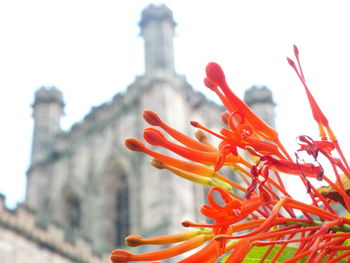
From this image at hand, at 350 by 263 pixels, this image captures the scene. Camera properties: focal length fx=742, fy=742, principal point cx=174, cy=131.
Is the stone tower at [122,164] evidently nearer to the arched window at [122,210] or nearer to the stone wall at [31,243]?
the arched window at [122,210]

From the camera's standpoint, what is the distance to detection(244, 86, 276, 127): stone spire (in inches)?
1036

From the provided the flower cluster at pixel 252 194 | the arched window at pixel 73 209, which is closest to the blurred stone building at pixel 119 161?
the arched window at pixel 73 209

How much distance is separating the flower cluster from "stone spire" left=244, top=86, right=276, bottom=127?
24.9 m

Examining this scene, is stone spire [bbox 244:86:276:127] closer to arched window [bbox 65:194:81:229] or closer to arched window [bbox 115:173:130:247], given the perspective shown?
arched window [bbox 115:173:130:247]

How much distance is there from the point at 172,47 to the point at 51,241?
9.42 metres

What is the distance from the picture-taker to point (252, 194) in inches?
46.6

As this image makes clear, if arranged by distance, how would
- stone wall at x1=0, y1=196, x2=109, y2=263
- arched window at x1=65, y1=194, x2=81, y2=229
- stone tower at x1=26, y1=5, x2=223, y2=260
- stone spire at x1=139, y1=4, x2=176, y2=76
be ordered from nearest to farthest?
stone wall at x1=0, y1=196, x2=109, y2=263 → stone tower at x1=26, y1=5, x2=223, y2=260 → stone spire at x1=139, y1=4, x2=176, y2=76 → arched window at x1=65, y1=194, x2=81, y2=229

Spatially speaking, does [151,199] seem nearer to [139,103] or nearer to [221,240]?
[139,103]

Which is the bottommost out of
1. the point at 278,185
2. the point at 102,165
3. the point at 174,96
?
the point at 278,185

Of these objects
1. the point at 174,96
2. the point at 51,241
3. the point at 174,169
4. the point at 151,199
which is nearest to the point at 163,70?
the point at 174,96

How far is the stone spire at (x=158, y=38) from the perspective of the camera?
25.3m

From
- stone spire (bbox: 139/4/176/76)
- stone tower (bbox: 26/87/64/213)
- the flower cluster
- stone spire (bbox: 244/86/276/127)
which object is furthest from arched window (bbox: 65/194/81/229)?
the flower cluster

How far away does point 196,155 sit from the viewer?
48.5 inches

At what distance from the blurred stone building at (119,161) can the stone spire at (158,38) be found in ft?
0.11
